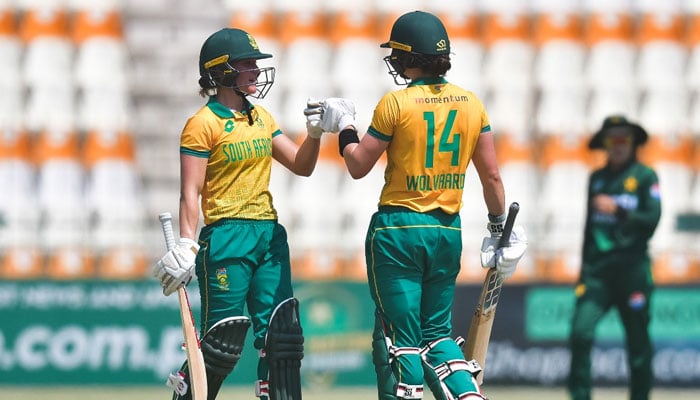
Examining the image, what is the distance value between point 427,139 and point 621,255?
314 cm

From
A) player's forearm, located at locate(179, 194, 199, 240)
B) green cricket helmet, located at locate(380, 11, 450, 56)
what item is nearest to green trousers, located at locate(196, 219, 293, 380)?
player's forearm, located at locate(179, 194, 199, 240)

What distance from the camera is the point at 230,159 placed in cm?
585

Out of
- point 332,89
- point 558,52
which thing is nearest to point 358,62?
point 332,89

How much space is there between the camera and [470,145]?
18.2 feet

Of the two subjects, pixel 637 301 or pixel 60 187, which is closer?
pixel 637 301

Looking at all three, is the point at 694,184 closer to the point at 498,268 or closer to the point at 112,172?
the point at 112,172

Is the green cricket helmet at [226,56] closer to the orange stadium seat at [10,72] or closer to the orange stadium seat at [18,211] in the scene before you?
the orange stadium seat at [18,211]

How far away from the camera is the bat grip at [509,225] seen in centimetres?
561

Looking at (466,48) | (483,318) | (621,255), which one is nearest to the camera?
(483,318)

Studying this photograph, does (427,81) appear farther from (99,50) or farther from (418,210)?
(99,50)

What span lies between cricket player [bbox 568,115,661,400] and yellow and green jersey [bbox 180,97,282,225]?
2866 mm

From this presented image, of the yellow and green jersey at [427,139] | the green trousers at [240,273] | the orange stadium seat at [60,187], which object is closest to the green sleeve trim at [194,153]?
the green trousers at [240,273]

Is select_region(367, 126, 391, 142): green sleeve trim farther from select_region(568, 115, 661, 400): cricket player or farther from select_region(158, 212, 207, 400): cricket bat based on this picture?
select_region(568, 115, 661, 400): cricket player

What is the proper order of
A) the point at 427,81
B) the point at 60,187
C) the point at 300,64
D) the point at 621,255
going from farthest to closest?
the point at 300,64 → the point at 60,187 → the point at 621,255 → the point at 427,81
